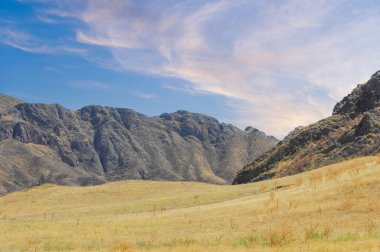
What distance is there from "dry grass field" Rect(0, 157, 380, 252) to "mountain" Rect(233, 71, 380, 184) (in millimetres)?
35987

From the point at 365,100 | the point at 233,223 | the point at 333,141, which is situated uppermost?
the point at 365,100

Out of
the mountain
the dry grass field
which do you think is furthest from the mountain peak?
the dry grass field

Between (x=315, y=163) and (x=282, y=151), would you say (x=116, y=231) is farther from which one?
(x=282, y=151)

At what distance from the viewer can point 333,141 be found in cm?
8369

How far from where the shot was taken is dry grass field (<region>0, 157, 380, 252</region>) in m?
20.3

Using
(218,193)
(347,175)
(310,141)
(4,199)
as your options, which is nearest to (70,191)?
(4,199)

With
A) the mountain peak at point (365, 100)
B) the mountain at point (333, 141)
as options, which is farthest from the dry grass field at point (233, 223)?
the mountain peak at point (365, 100)

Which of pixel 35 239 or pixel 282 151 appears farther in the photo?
pixel 282 151

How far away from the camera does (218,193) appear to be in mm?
39781

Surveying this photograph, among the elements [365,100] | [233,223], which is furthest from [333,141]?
[233,223]

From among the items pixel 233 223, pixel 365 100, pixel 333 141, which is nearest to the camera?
pixel 233 223

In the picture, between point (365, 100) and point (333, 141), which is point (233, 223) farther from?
point (365, 100)

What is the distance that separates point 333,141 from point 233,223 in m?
62.5

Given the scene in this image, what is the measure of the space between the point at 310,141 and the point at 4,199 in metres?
61.4
